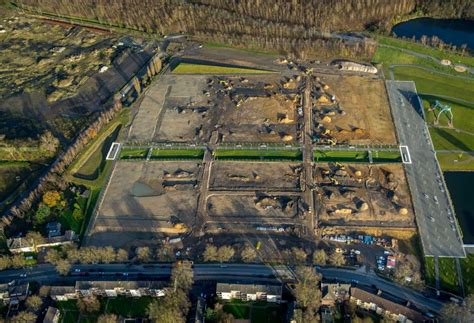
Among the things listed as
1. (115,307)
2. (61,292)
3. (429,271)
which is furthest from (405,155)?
(61,292)

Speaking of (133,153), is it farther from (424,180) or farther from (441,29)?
(441,29)

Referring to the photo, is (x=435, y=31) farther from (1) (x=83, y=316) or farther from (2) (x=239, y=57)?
(1) (x=83, y=316)

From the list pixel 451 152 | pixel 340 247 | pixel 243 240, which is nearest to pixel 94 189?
pixel 243 240

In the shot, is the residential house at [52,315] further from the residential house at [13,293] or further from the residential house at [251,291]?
the residential house at [251,291]

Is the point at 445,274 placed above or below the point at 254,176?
below

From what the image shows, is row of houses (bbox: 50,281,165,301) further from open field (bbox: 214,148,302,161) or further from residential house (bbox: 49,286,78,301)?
open field (bbox: 214,148,302,161)

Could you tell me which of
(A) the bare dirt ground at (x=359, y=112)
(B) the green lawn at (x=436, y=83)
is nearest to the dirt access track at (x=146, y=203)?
(A) the bare dirt ground at (x=359, y=112)
